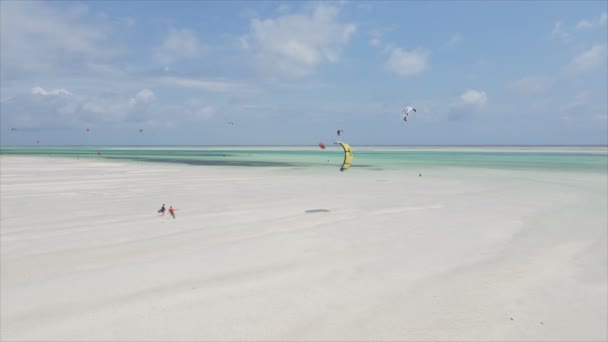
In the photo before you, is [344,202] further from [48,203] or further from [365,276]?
[48,203]

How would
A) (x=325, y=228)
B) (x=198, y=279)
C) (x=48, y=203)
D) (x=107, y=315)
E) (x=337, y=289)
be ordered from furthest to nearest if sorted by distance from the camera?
(x=48, y=203), (x=325, y=228), (x=198, y=279), (x=337, y=289), (x=107, y=315)

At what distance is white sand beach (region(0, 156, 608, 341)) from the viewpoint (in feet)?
19.8

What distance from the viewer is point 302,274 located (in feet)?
27.6

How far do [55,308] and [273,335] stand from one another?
12.7 feet

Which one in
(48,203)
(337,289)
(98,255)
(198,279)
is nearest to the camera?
(337,289)

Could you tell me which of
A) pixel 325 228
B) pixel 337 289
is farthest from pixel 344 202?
pixel 337 289

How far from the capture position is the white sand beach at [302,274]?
19.8 ft

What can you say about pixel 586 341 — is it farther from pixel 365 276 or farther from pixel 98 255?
pixel 98 255

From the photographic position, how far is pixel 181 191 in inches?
901

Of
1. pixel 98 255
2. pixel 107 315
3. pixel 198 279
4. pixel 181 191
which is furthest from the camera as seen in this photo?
pixel 181 191

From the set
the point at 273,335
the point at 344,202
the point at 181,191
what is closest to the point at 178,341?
the point at 273,335

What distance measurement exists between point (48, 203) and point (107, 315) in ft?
47.0

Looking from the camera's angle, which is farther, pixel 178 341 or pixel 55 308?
pixel 55 308

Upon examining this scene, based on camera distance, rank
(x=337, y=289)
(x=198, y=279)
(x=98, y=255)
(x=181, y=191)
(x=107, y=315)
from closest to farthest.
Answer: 1. (x=107, y=315)
2. (x=337, y=289)
3. (x=198, y=279)
4. (x=98, y=255)
5. (x=181, y=191)
